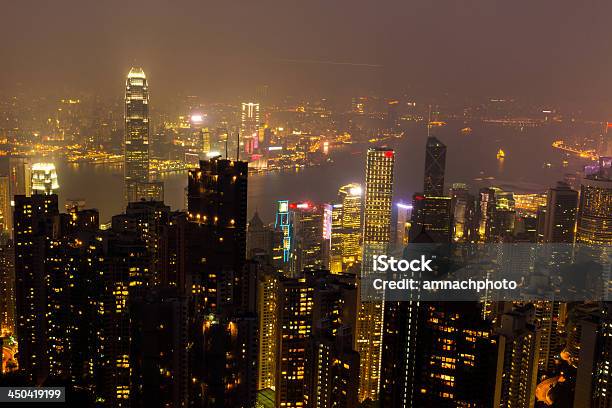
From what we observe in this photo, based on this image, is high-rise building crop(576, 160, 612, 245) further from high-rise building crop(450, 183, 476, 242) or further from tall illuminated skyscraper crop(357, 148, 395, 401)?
tall illuminated skyscraper crop(357, 148, 395, 401)

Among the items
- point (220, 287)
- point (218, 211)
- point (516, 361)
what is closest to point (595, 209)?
point (516, 361)

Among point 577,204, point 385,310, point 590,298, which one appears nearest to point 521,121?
point 577,204

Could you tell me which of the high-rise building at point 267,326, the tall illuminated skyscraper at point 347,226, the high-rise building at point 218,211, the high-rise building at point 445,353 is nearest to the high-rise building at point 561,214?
the tall illuminated skyscraper at point 347,226

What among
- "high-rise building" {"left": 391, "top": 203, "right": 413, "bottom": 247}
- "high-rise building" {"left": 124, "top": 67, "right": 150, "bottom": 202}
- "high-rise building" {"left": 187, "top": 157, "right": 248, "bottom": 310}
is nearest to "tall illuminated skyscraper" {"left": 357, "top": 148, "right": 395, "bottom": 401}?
"high-rise building" {"left": 391, "top": 203, "right": 413, "bottom": 247}

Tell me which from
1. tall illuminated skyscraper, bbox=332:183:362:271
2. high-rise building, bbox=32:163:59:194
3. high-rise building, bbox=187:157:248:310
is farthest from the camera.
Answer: high-rise building, bbox=32:163:59:194

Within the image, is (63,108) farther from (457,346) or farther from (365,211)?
(457,346)

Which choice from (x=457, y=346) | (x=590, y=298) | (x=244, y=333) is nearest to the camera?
(x=457, y=346)
